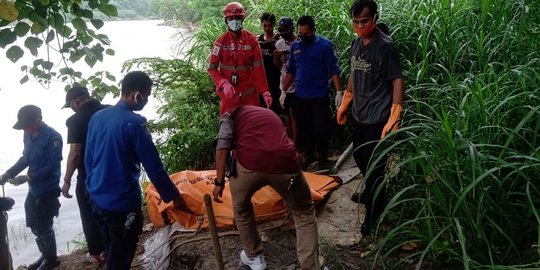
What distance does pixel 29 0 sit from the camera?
2.36 m

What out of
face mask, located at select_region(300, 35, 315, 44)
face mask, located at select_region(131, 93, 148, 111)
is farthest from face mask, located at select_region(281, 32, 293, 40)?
face mask, located at select_region(131, 93, 148, 111)

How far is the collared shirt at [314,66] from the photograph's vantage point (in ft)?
13.5

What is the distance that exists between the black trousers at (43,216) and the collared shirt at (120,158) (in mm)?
1596

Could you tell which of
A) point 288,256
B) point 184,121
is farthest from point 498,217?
point 184,121

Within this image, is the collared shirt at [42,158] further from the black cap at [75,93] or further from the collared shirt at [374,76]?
the collared shirt at [374,76]

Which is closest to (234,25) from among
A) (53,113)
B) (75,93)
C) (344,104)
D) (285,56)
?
(285,56)

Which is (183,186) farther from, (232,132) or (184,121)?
(184,121)

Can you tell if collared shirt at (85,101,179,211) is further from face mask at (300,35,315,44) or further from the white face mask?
face mask at (300,35,315,44)

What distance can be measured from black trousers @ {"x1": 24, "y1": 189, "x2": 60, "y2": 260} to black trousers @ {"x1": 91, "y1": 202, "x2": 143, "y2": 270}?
5.04 feet

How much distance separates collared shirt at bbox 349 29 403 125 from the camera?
2.82 metres

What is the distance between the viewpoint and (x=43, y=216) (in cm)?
416

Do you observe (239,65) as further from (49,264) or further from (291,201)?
(49,264)

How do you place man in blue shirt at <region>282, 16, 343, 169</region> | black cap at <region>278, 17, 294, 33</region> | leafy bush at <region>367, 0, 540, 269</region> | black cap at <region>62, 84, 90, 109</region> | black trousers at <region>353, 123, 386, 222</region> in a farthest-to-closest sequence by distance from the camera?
black cap at <region>278, 17, 294, 33</region> < man in blue shirt at <region>282, 16, 343, 169</region> < black cap at <region>62, 84, 90, 109</region> < black trousers at <region>353, 123, 386, 222</region> < leafy bush at <region>367, 0, 540, 269</region>

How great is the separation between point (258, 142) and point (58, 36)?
1.36 meters
